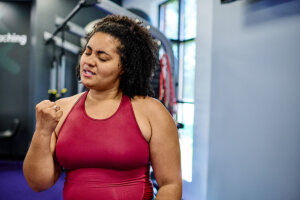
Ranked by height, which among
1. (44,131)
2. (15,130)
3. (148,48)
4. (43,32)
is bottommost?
(15,130)

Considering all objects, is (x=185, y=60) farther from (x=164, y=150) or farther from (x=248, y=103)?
(x=164, y=150)

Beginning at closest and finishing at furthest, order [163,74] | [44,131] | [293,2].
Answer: [44,131] < [293,2] < [163,74]

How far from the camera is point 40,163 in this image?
925 mm

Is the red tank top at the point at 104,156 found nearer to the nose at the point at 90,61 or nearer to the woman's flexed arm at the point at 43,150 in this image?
the woman's flexed arm at the point at 43,150

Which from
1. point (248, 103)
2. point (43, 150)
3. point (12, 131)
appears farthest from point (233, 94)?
point (12, 131)

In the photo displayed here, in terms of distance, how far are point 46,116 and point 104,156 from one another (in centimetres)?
23

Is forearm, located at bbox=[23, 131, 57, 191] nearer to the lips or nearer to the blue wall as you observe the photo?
the lips

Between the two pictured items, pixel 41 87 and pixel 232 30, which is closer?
pixel 232 30

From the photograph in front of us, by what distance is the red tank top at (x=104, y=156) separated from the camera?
0.89 meters

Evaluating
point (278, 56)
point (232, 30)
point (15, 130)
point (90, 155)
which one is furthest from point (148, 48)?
point (15, 130)

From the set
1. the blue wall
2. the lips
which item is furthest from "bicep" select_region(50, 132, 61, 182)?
the blue wall

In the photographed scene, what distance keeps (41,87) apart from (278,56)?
151 inches

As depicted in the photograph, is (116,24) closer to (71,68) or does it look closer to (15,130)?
(71,68)

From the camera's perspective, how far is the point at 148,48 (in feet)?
3.51
